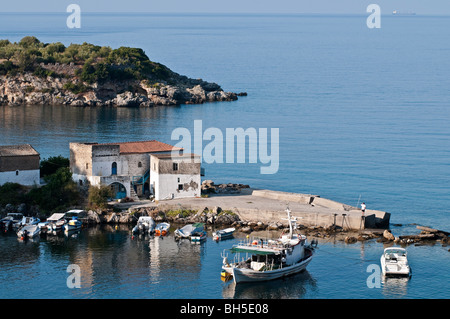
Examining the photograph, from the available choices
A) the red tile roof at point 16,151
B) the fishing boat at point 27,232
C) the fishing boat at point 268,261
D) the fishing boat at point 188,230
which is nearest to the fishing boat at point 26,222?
the fishing boat at point 27,232

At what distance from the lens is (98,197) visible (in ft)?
234

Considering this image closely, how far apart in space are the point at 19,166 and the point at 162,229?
52.0ft

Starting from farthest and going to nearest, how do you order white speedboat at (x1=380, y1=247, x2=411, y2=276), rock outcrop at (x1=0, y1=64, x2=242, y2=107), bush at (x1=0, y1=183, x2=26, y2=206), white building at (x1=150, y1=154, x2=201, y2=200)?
1. rock outcrop at (x1=0, y1=64, x2=242, y2=107)
2. white building at (x1=150, y1=154, x2=201, y2=200)
3. bush at (x1=0, y1=183, x2=26, y2=206)
4. white speedboat at (x1=380, y1=247, x2=411, y2=276)

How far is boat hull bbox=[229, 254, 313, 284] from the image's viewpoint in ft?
183

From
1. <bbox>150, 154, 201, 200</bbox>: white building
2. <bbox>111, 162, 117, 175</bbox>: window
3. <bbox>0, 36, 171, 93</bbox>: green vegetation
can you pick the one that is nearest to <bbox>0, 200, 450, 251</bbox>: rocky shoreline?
<bbox>150, 154, 201, 200</bbox>: white building

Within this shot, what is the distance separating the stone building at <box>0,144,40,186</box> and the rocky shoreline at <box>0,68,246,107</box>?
75.6 meters

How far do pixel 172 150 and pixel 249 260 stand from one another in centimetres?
2209

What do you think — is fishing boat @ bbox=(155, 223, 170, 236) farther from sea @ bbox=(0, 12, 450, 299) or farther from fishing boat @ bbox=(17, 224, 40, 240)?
fishing boat @ bbox=(17, 224, 40, 240)

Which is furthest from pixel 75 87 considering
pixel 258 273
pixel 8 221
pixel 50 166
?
pixel 258 273

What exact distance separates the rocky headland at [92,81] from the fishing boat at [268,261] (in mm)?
95096

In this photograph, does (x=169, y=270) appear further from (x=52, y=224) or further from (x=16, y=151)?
(x=16, y=151)
